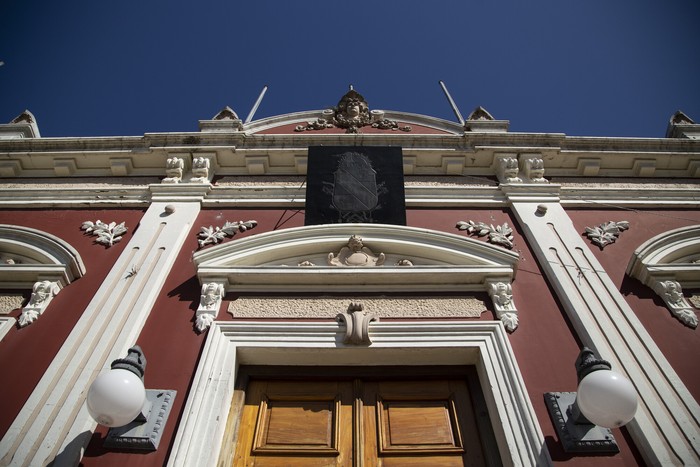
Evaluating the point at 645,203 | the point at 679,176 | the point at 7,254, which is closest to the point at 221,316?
the point at 7,254

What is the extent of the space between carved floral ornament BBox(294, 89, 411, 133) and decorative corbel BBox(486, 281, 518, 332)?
349 centimetres

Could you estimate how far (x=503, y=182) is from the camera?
600 centimetres

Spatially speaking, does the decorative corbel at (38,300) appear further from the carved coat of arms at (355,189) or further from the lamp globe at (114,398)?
Result: the carved coat of arms at (355,189)

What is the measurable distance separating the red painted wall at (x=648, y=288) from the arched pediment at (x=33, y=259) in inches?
204

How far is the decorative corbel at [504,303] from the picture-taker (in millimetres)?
4073

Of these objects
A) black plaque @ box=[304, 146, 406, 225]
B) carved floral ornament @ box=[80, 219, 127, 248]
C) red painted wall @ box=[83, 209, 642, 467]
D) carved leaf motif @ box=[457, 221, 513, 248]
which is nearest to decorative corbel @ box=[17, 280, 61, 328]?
carved floral ornament @ box=[80, 219, 127, 248]

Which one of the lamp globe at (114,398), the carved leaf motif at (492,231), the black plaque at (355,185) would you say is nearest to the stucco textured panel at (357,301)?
the carved leaf motif at (492,231)

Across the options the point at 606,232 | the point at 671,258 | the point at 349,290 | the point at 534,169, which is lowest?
the point at 349,290

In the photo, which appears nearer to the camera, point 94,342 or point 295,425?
point 295,425

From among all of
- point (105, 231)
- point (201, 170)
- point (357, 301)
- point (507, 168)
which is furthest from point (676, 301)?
point (105, 231)

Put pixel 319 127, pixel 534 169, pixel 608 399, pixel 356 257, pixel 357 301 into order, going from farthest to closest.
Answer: pixel 319 127
pixel 534 169
pixel 356 257
pixel 357 301
pixel 608 399

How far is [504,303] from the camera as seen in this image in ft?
13.9

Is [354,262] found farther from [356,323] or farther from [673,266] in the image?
[673,266]

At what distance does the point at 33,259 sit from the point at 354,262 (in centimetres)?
326
